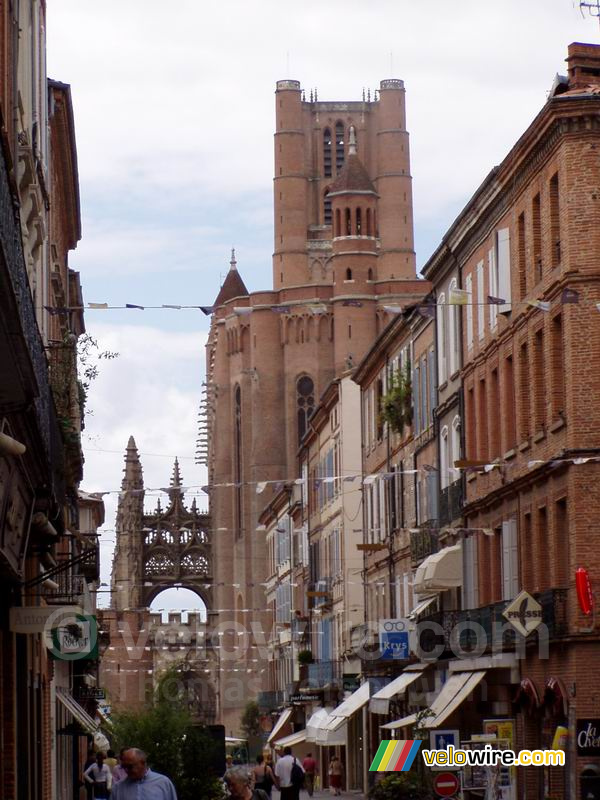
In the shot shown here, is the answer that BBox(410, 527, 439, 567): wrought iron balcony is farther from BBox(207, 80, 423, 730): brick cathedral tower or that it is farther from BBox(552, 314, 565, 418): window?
BBox(207, 80, 423, 730): brick cathedral tower

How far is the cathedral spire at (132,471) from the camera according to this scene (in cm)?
13562

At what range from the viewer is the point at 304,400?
11344 cm

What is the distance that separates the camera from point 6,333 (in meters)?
11.4

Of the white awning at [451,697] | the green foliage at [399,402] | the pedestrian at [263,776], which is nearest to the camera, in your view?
the pedestrian at [263,776]

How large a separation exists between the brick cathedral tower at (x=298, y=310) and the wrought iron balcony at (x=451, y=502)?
200 feet

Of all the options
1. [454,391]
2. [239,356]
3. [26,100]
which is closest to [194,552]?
[239,356]

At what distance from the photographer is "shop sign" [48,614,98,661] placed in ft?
85.3

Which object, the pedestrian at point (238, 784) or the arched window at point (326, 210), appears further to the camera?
the arched window at point (326, 210)

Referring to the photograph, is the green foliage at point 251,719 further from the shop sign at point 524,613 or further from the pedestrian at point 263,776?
the pedestrian at point 263,776

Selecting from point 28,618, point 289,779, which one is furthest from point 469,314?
point 28,618

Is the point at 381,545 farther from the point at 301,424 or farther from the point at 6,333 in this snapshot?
the point at 301,424

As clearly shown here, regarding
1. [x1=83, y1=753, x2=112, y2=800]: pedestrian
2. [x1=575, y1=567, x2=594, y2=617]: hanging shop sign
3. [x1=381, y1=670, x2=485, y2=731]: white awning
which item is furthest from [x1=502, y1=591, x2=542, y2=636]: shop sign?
[x1=83, y1=753, x2=112, y2=800]: pedestrian

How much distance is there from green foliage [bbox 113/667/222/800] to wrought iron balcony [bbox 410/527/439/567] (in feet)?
23.2

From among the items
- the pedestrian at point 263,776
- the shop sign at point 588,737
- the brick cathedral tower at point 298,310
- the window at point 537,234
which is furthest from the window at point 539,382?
the brick cathedral tower at point 298,310
